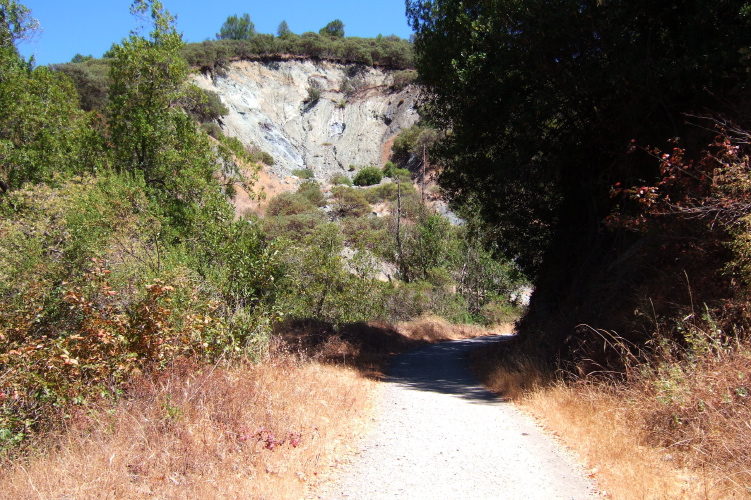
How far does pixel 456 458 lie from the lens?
17.2 ft

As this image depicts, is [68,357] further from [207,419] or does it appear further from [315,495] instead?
[315,495]

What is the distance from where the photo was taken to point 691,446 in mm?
4543

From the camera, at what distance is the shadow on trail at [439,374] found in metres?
9.59

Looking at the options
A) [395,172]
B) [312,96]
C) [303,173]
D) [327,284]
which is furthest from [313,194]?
[327,284]

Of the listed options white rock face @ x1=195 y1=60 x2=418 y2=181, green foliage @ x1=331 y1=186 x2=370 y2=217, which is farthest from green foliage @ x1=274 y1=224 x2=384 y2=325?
white rock face @ x1=195 y1=60 x2=418 y2=181

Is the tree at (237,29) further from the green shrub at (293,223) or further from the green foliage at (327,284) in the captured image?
the green foliage at (327,284)

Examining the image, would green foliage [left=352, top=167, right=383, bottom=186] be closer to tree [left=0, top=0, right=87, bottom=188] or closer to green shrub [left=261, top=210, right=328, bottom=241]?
green shrub [left=261, top=210, right=328, bottom=241]

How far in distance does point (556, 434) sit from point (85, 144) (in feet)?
54.3

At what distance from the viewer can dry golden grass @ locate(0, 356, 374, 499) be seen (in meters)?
3.95

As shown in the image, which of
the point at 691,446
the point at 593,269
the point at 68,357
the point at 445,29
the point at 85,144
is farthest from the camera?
the point at 85,144

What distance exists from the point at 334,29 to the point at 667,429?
112 m

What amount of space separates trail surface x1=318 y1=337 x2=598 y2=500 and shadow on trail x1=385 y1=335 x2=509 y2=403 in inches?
35.6

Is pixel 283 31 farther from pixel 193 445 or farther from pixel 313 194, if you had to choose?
pixel 193 445

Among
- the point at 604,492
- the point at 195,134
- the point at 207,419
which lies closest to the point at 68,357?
the point at 207,419
